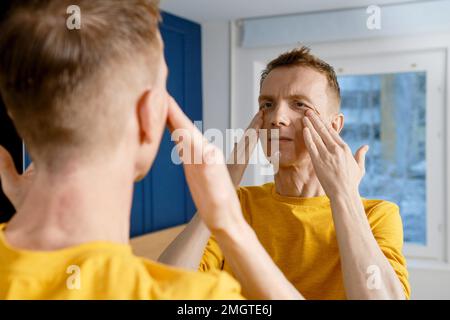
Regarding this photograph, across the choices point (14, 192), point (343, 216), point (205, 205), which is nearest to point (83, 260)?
point (205, 205)

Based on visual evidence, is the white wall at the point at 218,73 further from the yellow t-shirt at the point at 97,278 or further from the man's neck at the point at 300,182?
the yellow t-shirt at the point at 97,278

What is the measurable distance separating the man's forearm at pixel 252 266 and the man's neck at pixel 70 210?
0.14 metres

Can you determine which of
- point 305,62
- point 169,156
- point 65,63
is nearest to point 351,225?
point 305,62

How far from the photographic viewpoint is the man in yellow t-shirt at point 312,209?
3.36ft

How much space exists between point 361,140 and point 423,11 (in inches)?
37.2

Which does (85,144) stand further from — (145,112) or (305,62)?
(305,62)

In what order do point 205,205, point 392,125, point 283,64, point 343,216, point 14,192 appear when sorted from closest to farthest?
point 205,205
point 14,192
point 343,216
point 283,64
point 392,125

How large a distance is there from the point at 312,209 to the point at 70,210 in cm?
87

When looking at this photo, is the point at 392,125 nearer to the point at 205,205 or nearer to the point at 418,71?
the point at 418,71

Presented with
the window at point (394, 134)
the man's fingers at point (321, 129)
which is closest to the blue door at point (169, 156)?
the window at point (394, 134)

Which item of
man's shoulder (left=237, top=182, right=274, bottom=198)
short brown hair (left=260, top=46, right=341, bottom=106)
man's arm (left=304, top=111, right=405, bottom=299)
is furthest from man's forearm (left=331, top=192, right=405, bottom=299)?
short brown hair (left=260, top=46, right=341, bottom=106)

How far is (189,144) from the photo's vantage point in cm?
65

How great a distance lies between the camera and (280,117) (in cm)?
136

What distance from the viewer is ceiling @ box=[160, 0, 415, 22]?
3.24 metres
